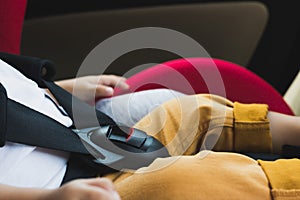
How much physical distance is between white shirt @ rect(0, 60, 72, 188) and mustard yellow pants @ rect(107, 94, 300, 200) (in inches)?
3.0

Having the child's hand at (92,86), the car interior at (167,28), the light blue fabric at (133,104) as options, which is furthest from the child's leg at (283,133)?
the car interior at (167,28)

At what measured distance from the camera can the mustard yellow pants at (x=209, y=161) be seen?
58 centimetres

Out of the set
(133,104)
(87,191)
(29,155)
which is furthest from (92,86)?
(87,191)

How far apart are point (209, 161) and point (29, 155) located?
0.22 m

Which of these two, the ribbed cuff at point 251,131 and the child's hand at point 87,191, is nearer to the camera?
the child's hand at point 87,191

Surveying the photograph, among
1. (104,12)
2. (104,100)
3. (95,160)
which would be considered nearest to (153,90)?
(104,100)

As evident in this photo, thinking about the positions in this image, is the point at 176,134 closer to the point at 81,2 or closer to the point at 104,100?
the point at 104,100

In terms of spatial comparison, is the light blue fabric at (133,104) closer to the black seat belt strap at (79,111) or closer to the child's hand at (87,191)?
the black seat belt strap at (79,111)

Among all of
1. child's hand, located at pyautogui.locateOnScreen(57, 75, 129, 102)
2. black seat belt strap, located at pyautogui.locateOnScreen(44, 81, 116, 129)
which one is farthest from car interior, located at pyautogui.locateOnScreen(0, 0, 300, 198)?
black seat belt strap, located at pyautogui.locateOnScreen(44, 81, 116, 129)

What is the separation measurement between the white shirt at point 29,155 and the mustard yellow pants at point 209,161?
0.08m

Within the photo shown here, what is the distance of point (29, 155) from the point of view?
0.64 m

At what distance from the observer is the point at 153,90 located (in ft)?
2.76

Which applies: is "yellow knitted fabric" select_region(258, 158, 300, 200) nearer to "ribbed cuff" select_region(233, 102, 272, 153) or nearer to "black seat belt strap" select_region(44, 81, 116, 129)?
"ribbed cuff" select_region(233, 102, 272, 153)

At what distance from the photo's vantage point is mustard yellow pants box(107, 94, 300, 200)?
1.92 ft
